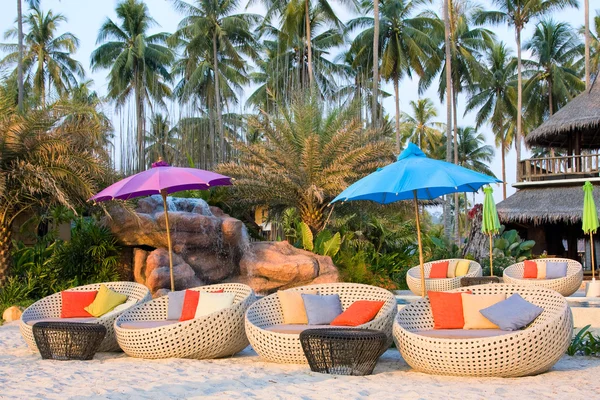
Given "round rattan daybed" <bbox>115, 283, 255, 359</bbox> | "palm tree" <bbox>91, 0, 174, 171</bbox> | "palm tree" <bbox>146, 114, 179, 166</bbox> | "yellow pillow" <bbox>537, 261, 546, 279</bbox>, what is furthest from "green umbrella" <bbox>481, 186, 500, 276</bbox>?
"palm tree" <bbox>146, 114, 179, 166</bbox>

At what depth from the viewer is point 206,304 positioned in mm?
7305

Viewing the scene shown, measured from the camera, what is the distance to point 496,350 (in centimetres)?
548

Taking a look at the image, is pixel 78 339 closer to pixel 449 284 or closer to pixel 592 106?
pixel 449 284

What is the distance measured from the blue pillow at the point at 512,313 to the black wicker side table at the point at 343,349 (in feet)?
3.72

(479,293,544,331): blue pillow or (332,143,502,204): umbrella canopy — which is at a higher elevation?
(332,143,502,204): umbrella canopy

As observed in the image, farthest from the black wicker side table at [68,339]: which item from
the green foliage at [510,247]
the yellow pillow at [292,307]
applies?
the green foliage at [510,247]

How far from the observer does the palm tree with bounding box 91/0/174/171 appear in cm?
3481

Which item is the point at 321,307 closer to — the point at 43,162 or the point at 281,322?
the point at 281,322

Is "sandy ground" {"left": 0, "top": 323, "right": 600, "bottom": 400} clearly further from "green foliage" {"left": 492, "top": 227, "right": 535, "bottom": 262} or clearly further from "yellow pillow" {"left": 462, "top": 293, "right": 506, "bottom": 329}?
"green foliage" {"left": 492, "top": 227, "right": 535, "bottom": 262}

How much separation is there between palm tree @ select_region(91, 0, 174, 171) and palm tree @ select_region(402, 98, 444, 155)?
72.0 feet

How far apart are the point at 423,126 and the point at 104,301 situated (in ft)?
152

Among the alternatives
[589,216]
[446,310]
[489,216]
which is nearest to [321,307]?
[446,310]

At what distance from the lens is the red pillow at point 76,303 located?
790 cm

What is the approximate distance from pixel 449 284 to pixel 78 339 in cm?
753
